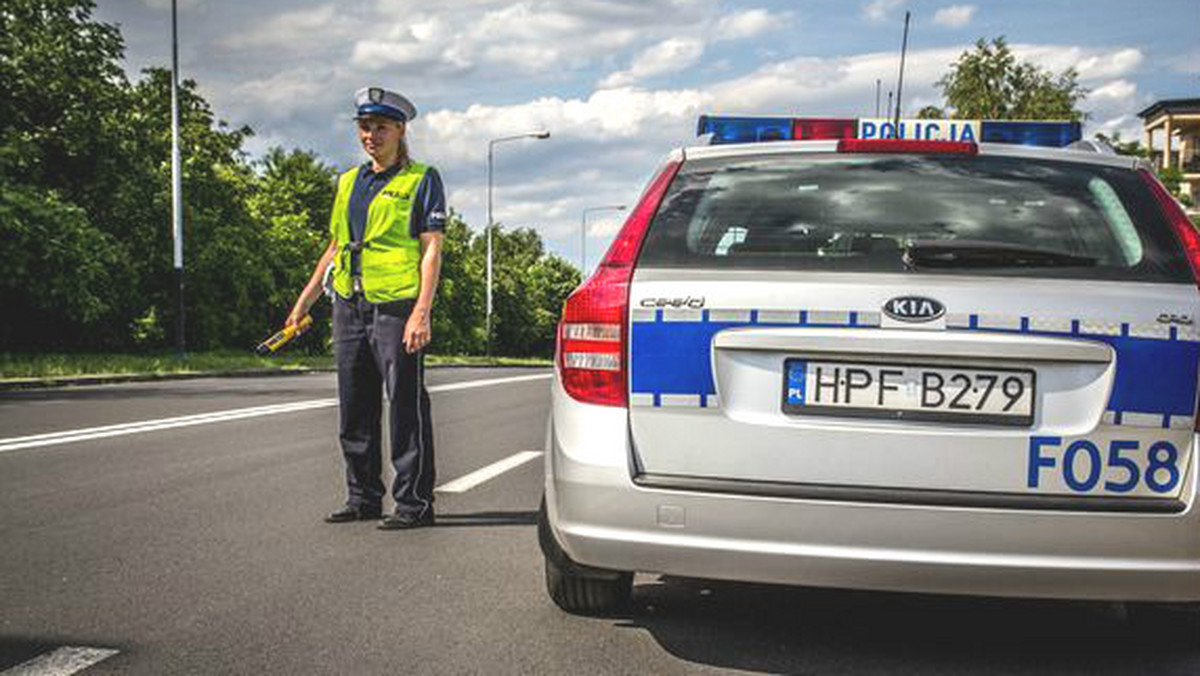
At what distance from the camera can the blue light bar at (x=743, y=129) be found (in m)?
4.42

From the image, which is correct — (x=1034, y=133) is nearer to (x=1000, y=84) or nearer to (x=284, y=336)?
(x=284, y=336)

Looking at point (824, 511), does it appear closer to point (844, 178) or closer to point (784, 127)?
point (844, 178)

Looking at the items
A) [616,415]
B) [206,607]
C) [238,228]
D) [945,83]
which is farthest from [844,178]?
[945,83]

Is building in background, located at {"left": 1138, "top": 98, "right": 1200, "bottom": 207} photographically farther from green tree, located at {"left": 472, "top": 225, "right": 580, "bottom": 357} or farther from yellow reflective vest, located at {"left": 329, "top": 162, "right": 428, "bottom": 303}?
yellow reflective vest, located at {"left": 329, "top": 162, "right": 428, "bottom": 303}

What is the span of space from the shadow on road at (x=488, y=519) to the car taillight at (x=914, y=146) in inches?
105

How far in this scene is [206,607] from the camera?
12.6ft

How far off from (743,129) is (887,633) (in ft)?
6.71

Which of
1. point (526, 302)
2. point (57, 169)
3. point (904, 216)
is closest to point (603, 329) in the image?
point (904, 216)

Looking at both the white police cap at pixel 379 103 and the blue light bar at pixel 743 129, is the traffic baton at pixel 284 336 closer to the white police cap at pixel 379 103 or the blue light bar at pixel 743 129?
the white police cap at pixel 379 103

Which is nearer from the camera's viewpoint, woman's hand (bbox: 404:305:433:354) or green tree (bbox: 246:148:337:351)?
woman's hand (bbox: 404:305:433:354)

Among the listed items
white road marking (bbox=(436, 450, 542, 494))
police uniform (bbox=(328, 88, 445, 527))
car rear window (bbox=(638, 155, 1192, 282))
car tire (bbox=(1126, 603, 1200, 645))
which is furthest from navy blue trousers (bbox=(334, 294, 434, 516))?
car tire (bbox=(1126, 603, 1200, 645))

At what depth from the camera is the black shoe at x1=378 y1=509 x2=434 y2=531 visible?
17.5 ft

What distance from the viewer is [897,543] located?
3041 mm

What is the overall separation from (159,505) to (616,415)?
3.45 meters
